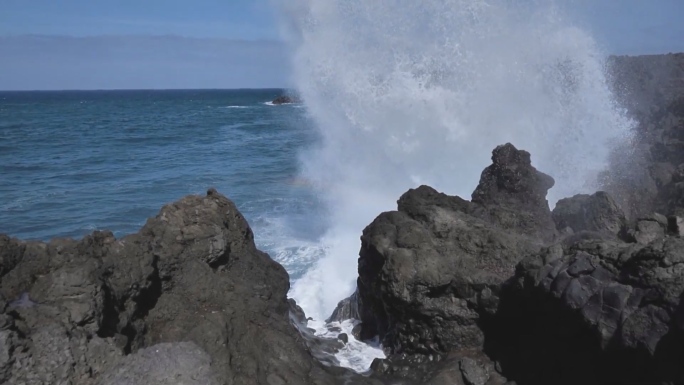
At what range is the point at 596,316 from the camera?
6.55 m

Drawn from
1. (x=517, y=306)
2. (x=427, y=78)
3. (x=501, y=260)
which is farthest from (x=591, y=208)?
(x=427, y=78)

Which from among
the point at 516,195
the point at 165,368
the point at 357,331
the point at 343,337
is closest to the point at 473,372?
the point at 343,337

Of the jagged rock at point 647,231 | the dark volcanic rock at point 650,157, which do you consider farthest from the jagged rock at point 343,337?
the dark volcanic rock at point 650,157

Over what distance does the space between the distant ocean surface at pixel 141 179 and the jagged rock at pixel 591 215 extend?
20.4 feet

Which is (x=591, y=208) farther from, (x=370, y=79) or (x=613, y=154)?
(x=370, y=79)

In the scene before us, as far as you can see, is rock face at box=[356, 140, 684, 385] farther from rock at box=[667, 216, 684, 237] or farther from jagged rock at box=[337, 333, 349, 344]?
jagged rock at box=[337, 333, 349, 344]

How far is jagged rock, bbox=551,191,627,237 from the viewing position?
1094 cm

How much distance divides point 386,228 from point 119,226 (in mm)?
11974

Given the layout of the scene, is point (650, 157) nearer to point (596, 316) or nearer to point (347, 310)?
point (347, 310)

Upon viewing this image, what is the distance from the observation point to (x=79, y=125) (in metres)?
56.0

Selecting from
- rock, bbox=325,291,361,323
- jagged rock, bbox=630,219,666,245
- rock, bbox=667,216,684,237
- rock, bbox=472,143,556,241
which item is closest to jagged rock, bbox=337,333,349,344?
rock, bbox=325,291,361,323

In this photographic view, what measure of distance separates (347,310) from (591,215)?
4518 mm

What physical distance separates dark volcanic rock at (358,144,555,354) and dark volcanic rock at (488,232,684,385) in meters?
0.45

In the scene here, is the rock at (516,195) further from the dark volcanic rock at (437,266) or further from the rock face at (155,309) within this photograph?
the rock face at (155,309)
